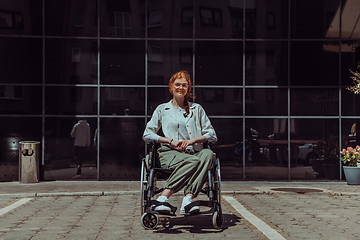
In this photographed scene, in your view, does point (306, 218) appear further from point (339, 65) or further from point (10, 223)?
point (339, 65)

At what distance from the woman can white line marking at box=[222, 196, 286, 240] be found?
887 millimetres

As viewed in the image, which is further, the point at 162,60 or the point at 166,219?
the point at 162,60

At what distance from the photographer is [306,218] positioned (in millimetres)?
7234

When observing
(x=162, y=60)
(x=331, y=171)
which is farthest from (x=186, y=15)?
(x=331, y=171)

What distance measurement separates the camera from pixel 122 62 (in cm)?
1402

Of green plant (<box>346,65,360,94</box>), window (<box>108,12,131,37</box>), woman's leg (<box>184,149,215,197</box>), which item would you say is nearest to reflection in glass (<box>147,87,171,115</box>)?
window (<box>108,12,131,37</box>)

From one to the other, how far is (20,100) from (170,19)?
180 inches

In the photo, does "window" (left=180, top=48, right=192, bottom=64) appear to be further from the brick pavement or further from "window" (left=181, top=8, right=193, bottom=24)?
the brick pavement

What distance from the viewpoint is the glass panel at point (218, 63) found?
14.1 metres

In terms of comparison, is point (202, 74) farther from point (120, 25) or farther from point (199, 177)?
point (199, 177)

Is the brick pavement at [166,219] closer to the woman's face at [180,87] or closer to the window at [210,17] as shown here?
the woman's face at [180,87]

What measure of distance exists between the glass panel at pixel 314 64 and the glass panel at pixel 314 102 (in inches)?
8.6

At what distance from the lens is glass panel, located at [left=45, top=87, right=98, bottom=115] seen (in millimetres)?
13852

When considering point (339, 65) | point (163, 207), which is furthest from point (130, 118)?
point (163, 207)
